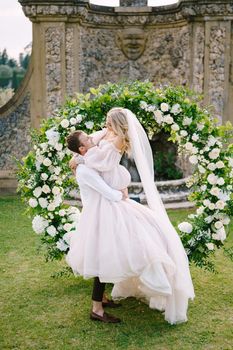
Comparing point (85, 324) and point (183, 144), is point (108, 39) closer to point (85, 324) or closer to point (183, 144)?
point (183, 144)

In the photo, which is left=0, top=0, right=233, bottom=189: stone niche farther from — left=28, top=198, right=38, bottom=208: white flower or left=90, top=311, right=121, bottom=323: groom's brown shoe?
left=90, top=311, right=121, bottom=323: groom's brown shoe

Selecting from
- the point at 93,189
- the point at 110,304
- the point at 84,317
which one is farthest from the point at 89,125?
the point at 84,317

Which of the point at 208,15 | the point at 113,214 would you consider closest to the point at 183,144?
the point at 113,214

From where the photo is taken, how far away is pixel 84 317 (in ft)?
15.0

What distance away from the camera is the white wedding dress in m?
4.21

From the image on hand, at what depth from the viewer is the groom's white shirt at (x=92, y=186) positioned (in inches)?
174

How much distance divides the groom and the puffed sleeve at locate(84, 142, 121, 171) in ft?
0.22

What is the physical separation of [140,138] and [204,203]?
104 cm

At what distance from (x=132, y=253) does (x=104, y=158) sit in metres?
0.86

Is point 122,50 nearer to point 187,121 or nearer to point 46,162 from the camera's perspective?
point 187,121

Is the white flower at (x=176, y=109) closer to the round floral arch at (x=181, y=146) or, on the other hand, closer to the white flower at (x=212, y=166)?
the round floral arch at (x=181, y=146)

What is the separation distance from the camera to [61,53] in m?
9.25

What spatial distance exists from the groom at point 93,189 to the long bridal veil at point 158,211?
0.90 feet

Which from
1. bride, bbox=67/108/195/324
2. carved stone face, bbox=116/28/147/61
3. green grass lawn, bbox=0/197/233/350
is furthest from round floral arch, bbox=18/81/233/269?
carved stone face, bbox=116/28/147/61
